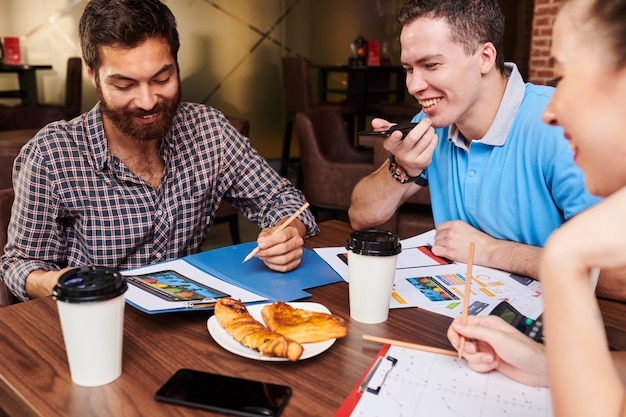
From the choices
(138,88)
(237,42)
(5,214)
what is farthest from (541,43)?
(5,214)

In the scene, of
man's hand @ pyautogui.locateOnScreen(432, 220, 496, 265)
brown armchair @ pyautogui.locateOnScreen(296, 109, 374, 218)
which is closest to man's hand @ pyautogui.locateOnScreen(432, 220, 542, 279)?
man's hand @ pyautogui.locateOnScreen(432, 220, 496, 265)

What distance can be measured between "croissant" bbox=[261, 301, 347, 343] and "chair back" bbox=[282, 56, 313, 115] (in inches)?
197

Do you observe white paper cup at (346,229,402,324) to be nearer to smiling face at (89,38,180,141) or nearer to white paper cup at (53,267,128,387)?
white paper cup at (53,267,128,387)

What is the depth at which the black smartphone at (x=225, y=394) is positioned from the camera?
2.54ft

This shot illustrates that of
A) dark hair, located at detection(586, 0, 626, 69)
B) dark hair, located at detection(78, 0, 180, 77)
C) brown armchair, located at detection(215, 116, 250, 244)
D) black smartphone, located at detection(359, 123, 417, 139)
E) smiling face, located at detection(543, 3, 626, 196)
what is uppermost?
dark hair, located at detection(78, 0, 180, 77)

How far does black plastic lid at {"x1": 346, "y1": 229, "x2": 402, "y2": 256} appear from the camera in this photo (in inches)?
40.1

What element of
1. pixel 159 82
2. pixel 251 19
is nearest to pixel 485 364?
pixel 159 82

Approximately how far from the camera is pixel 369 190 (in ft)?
5.85

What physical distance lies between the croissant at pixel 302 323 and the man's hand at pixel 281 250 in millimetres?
262

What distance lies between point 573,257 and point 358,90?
5773mm

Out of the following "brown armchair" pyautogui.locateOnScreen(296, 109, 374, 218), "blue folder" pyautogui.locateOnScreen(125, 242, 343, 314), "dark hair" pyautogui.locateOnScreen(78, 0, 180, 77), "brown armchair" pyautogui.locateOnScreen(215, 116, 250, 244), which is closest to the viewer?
"blue folder" pyautogui.locateOnScreen(125, 242, 343, 314)

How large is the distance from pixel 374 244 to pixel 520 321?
11.9 inches

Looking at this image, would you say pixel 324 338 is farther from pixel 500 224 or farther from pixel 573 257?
pixel 500 224

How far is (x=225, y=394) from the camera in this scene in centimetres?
80
